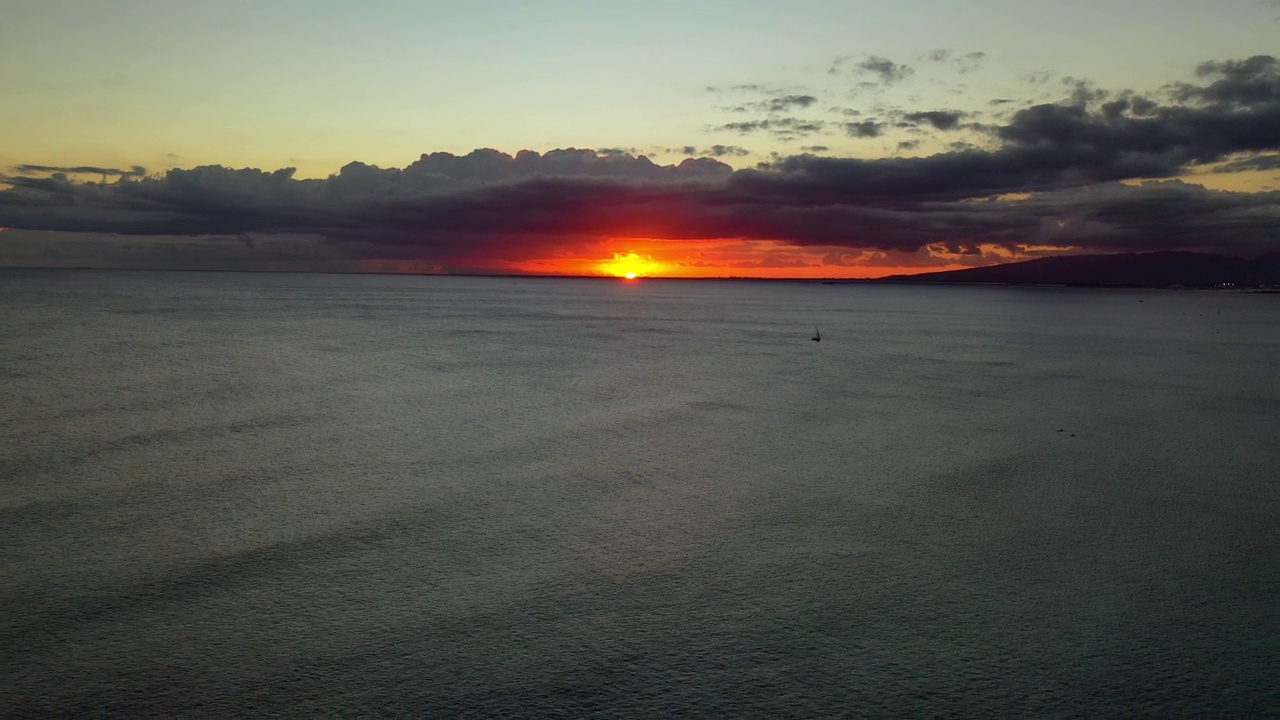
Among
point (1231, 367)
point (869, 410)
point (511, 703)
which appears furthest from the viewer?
point (1231, 367)

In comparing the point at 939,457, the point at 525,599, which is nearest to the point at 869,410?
the point at 939,457

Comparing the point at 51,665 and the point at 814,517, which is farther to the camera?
the point at 814,517

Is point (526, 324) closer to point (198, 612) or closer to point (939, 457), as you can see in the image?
point (939, 457)

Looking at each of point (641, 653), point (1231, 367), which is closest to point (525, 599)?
point (641, 653)

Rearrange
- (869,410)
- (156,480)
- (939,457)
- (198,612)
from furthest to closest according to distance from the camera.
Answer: (869,410)
(939,457)
(156,480)
(198,612)

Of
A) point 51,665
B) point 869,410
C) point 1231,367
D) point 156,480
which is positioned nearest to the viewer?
point 51,665

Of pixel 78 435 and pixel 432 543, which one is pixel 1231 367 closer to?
pixel 432 543
